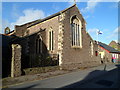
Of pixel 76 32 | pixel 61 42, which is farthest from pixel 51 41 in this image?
pixel 76 32

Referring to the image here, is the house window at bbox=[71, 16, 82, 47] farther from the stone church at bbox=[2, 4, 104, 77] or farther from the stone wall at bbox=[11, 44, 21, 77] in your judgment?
the stone wall at bbox=[11, 44, 21, 77]

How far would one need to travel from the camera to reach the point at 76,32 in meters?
19.3

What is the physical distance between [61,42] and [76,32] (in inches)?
182

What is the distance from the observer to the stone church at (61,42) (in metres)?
15.8

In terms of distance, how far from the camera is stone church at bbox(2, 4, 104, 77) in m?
15.8

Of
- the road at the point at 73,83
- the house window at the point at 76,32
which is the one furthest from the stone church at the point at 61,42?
the road at the point at 73,83

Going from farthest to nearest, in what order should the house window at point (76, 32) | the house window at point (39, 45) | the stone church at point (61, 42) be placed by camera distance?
the house window at point (76, 32) → the house window at point (39, 45) → the stone church at point (61, 42)

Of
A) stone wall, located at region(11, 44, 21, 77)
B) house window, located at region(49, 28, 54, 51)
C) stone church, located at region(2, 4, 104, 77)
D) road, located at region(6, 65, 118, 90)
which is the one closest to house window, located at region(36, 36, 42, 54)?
stone church, located at region(2, 4, 104, 77)

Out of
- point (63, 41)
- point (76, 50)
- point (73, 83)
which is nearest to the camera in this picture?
point (73, 83)

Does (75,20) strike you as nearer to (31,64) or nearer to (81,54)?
(81,54)

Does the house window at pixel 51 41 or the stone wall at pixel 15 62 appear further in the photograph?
the house window at pixel 51 41

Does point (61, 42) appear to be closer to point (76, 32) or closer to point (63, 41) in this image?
point (63, 41)

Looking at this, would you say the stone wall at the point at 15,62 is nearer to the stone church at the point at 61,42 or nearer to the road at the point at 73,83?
the stone church at the point at 61,42

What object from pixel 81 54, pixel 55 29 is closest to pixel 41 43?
pixel 55 29
